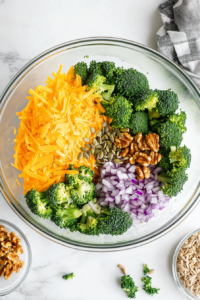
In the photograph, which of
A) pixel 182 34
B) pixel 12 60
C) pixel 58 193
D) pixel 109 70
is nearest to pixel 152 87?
pixel 109 70

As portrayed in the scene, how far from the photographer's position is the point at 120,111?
1.97m

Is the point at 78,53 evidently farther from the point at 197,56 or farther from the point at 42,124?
the point at 197,56

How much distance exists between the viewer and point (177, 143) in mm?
2020

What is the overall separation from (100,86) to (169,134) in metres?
0.64

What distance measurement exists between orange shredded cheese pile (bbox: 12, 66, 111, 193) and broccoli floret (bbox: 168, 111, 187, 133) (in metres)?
0.56

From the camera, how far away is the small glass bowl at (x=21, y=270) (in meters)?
2.32

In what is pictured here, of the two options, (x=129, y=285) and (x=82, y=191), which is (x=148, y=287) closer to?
(x=129, y=285)

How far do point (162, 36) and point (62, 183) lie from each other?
1540 millimetres

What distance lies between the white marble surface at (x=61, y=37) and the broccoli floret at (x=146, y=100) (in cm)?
69

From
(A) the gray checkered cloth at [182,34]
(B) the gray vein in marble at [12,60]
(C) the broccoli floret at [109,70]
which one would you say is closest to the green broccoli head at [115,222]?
(C) the broccoli floret at [109,70]

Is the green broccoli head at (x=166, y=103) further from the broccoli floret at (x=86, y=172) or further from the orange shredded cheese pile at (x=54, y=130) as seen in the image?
the broccoli floret at (x=86, y=172)

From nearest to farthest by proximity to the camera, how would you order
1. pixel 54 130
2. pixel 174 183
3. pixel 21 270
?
pixel 54 130, pixel 174 183, pixel 21 270

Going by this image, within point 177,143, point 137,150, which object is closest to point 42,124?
point 137,150

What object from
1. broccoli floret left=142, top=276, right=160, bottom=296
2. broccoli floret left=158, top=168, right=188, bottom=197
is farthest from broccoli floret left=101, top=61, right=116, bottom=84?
broccoli floret left=142, top=276, right=160, bottom=296
